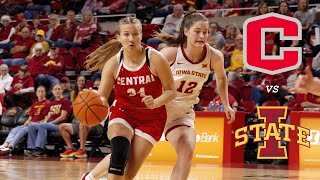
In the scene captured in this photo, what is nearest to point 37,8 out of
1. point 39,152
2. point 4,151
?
point 4,151

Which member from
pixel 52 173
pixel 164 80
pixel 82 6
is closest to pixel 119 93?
pixel 164 80

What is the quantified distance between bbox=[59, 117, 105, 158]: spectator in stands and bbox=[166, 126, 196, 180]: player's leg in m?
6.57

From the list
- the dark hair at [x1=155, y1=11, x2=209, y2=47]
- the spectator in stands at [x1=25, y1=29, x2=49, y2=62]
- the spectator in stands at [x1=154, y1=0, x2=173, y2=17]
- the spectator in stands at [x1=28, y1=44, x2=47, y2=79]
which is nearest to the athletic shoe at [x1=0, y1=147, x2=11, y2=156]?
the spectator in stands at [x1=28, y1=44, x2=47, y2=79]

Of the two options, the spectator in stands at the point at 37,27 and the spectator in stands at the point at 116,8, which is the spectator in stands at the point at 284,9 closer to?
the spectator in stands at the point at 116,8

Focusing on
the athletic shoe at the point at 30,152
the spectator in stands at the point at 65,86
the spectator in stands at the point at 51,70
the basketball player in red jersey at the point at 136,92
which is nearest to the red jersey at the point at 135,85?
the basketball player in red jersey at the point at 136,92

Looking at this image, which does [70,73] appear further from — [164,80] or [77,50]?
[164,80]

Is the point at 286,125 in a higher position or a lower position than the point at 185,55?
lower

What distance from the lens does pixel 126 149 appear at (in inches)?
195

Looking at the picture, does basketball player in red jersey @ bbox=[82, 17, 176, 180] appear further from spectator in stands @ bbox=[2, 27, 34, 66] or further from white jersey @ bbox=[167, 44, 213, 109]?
spectator in stands @ bbox=[2, 27, 34, 66]

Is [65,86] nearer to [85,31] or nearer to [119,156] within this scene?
[85,31]

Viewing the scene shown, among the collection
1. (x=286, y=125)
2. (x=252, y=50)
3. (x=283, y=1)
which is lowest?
(x=286, y=125)

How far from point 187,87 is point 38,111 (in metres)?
7.58

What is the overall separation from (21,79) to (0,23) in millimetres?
4004

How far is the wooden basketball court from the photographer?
8.42 metres
